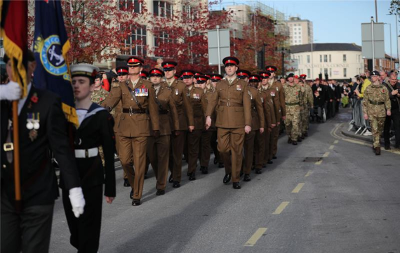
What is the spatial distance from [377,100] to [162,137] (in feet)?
25.5

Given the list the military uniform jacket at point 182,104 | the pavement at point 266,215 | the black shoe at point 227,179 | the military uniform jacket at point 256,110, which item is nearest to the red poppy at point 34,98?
the pavement at point 266,215

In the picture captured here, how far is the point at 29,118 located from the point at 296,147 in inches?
676

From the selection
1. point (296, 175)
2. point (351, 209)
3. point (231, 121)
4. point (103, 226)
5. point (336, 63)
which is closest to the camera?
point (103, 226)

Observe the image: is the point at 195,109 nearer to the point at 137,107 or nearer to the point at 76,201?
the point at 137,107

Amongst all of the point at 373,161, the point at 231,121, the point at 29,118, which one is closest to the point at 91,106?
the point at 29,118

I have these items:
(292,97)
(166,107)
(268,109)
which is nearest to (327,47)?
(292,97)

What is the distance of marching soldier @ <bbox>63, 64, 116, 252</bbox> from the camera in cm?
579

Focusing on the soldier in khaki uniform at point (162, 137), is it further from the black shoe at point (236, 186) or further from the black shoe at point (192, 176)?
the black shoe at point (236, 186)

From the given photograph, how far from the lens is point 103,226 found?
30.1 ft

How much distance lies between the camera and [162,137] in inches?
493

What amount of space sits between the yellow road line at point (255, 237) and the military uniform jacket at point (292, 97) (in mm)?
14860

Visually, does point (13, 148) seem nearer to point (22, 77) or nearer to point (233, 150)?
point (22, 77)

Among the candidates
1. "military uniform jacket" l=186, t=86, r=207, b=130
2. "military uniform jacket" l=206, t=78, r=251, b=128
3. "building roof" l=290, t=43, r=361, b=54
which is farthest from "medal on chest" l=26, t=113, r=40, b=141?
"building roof" l=290, t=43, r=361, b=54

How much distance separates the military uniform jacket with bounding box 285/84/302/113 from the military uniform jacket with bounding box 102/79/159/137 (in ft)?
41.1
